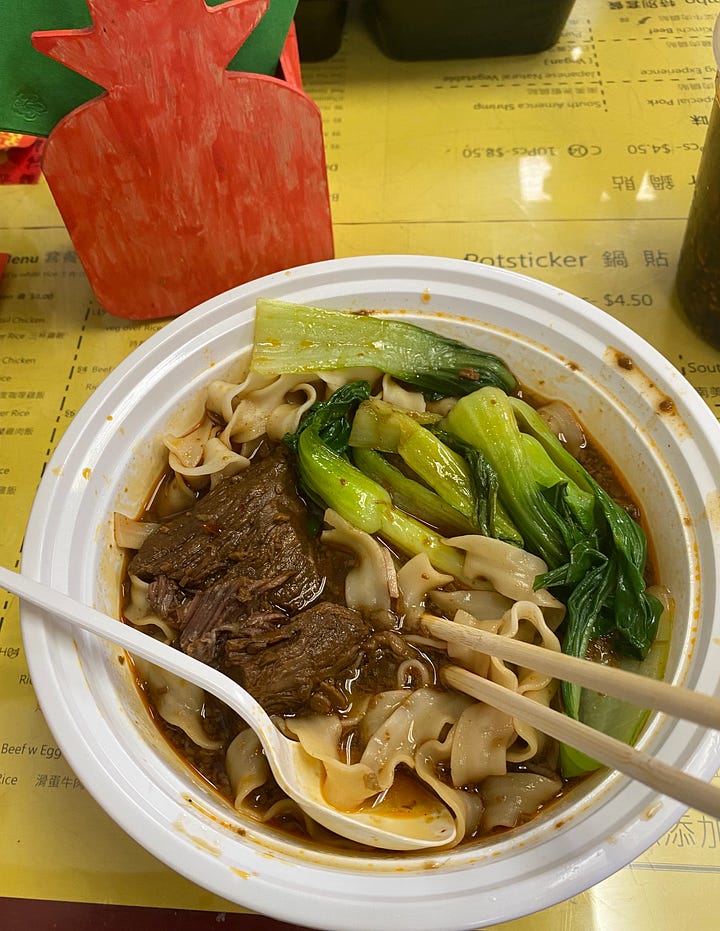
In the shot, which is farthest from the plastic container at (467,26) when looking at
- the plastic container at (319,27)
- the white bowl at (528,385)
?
the white bowl at (528,385)

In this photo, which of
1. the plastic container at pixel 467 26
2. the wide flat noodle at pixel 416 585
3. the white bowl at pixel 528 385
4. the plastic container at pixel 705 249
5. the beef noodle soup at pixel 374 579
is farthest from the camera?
the plastic container at pixel 467 26

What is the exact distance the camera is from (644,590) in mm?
1699

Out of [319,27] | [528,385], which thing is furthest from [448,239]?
[319,27]

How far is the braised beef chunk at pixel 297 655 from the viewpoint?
1694 mm

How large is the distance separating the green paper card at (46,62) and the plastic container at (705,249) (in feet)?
3.99

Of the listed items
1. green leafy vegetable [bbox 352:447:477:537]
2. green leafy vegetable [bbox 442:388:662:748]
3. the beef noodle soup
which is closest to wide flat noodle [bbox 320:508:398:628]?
the beef noodle soup

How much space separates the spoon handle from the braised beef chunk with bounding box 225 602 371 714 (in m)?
0.14

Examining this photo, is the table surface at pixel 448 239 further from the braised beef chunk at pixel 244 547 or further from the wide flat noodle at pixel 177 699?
the braised beef chunk at pixel 244 547

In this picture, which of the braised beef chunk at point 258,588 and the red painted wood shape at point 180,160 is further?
the red painted wood shape at point 180,160

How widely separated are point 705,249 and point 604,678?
1.55 m

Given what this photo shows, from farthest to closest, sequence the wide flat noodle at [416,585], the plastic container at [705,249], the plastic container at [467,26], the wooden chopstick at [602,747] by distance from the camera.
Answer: the plastic container at [467,26] < the plastic container at [705,249] < the wide flat noodle at [416,585] < the wooden chopstick at [602,747]

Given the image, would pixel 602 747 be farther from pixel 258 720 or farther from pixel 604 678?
pixel 258 720

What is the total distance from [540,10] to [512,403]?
6.21 feet

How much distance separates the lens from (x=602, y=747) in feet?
3.88
